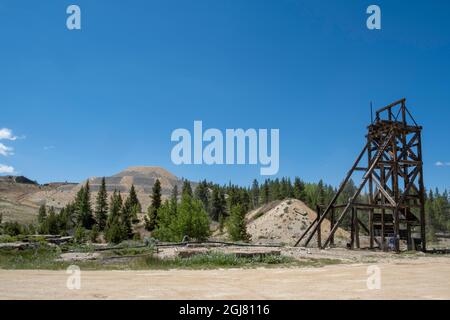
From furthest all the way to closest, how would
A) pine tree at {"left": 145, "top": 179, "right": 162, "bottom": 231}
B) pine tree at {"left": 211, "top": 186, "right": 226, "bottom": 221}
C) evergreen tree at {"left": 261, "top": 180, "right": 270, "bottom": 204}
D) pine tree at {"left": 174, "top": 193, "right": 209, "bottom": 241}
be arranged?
evergreen tree at {"left": 261, "top": 180, "right": 270, "bottom": 204} < pine tree at {"left": 211, "top": 186, "right": 226, "bottom": 221} < pine tree at {"left": 145, "top": 179, "right": 162, "bottom": 231} < pine tree at {"left": 174, "top": 193, "right": 209, "bottom": 241}

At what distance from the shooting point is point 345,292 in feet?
30.2

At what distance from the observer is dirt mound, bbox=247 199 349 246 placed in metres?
60.0

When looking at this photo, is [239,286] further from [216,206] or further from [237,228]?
[216,206]

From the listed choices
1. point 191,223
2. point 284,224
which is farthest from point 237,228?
point 284,224

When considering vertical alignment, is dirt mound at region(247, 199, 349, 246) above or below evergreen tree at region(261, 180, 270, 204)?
below

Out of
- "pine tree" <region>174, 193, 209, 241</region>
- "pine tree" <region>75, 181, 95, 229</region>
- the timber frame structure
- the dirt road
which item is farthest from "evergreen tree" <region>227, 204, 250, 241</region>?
"pine tree" <region>75, 181, 95, 229</region>

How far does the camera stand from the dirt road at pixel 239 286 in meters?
8.67

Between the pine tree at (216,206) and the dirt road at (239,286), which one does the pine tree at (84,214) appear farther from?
the dirt road at (239,286)

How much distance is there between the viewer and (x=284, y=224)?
208 ft

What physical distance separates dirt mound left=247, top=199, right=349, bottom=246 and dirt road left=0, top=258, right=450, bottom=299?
149 feet

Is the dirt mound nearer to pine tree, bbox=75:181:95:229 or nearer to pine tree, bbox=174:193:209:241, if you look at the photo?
pine tree, bbox=174:193:209:241

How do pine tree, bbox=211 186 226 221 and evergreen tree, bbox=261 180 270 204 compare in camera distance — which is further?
evergreen tree, bbox=261 180 270 204
